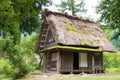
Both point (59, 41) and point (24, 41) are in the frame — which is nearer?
point (59, 41)

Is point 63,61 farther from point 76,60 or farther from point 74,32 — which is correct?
point 74,32

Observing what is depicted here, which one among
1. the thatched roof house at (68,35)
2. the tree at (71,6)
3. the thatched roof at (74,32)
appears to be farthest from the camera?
the tree at (71,6)

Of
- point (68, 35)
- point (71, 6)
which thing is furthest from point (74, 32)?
point (71, 6)

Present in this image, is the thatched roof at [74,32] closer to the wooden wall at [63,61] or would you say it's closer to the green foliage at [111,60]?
the wooden wall at [63,61]

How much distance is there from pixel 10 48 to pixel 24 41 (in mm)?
16248

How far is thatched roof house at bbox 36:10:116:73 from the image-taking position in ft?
58.6

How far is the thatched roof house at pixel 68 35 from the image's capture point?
704 inches

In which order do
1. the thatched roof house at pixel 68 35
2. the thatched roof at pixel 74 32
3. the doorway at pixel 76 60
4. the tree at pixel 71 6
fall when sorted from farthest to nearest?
the tree at pixel 71 6 → the doorway at pixel 76 60 → the thatched roof at pixel 74 32 → the thatched roof house at pixel 68 35

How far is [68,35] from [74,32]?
1.24 m

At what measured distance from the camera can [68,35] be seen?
18359 mm

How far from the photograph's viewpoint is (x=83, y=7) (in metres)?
33.2

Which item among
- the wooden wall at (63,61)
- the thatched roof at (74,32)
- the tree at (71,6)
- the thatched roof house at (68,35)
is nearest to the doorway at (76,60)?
the wooden wall at (63,61)

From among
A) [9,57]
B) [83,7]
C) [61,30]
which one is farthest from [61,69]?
[83,7]

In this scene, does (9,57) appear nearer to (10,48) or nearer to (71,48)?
(10,48)
